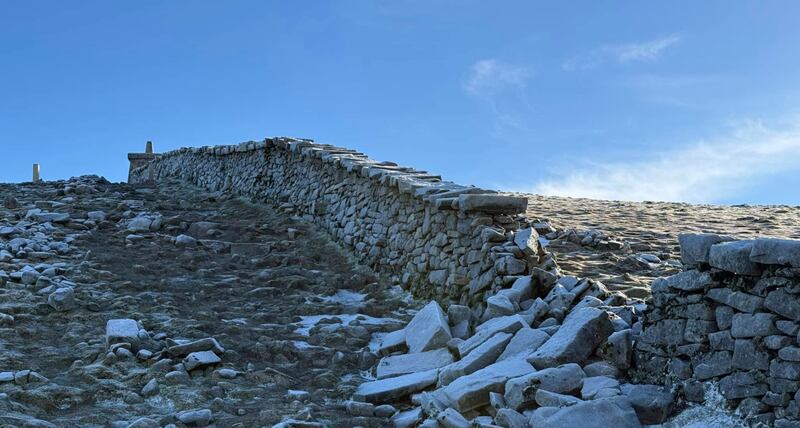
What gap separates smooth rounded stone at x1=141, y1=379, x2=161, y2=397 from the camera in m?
→ 6.31

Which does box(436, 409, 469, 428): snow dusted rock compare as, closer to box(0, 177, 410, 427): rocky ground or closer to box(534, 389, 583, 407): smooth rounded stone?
box(534, 389, 583, 407): smooth rounded stone

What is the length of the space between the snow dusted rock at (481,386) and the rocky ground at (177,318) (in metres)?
0.76

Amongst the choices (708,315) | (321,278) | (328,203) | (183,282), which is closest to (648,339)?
(708,315)

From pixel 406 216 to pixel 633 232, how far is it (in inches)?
138

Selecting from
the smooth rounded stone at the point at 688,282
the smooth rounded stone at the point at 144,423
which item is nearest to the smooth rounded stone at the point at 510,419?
the smooth rounded stone at the point at 688,282

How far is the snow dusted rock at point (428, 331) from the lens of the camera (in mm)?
7113

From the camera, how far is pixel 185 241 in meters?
11.8

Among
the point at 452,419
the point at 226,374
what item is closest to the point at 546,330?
the point at 452,419

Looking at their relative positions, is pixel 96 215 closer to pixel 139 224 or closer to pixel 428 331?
pixel 139 224

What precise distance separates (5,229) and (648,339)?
32.5ft

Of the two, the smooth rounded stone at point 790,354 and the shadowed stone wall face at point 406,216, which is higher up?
the shadowed stone wall face at point 406,216

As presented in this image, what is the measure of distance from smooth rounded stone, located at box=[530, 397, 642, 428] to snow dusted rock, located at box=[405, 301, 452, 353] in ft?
7.15

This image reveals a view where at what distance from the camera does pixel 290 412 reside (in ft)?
19.9

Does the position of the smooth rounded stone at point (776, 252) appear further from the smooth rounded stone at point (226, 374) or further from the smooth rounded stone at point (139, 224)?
the smooth rounded stone at point (139, 224)
